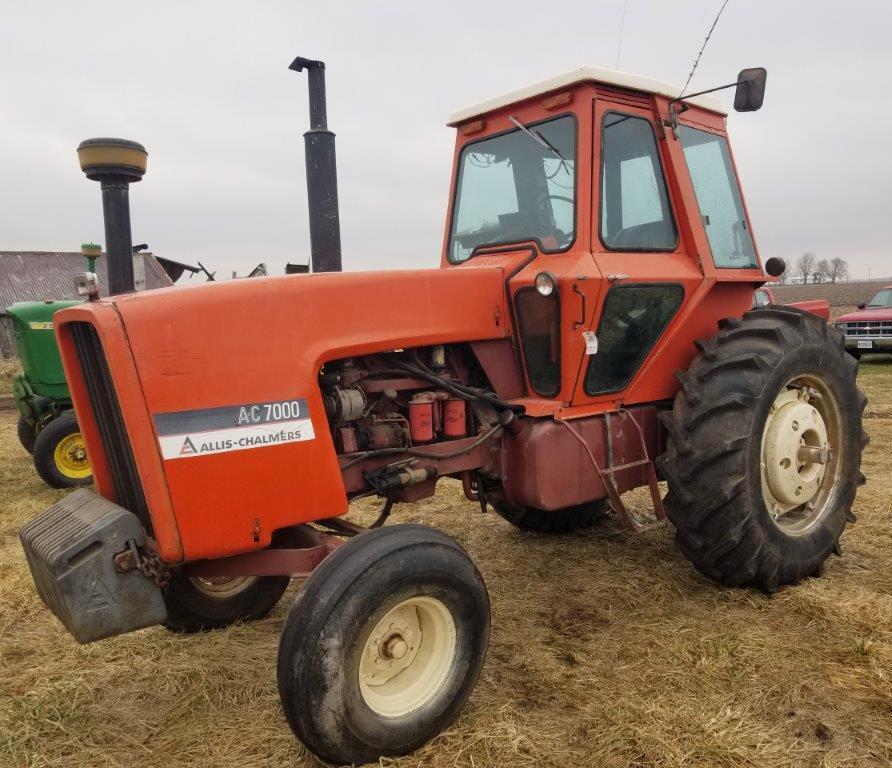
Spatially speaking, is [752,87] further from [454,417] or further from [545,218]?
[454,417]

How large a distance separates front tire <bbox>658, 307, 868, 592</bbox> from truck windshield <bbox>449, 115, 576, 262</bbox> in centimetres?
97

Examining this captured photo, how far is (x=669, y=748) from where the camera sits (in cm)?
235

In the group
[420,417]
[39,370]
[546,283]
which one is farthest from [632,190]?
[39,370]

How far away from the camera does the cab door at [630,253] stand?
10.5ft

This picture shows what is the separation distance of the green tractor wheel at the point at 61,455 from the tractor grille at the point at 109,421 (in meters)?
4.23

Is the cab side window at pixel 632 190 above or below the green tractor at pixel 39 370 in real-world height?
above

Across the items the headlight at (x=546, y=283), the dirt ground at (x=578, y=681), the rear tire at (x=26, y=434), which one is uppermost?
the headlight at (x=546, y=283)

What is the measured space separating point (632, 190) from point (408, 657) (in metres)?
2.30

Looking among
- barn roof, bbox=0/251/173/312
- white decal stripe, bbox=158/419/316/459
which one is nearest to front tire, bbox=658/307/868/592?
white decal stripe, bbox=158/419/316/459

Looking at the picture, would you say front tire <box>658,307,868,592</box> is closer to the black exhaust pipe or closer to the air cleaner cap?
the black exhaust pipe

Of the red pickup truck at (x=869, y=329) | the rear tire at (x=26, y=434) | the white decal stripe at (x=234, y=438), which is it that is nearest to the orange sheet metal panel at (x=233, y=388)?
the white decal stripe at (x=234, y=438)

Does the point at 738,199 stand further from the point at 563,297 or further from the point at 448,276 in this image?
the point at 448,276

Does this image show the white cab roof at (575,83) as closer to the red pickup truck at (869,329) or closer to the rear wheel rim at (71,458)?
the rear wheel rim at (71,458)

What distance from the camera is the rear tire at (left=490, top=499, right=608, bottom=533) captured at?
445 centimetres
